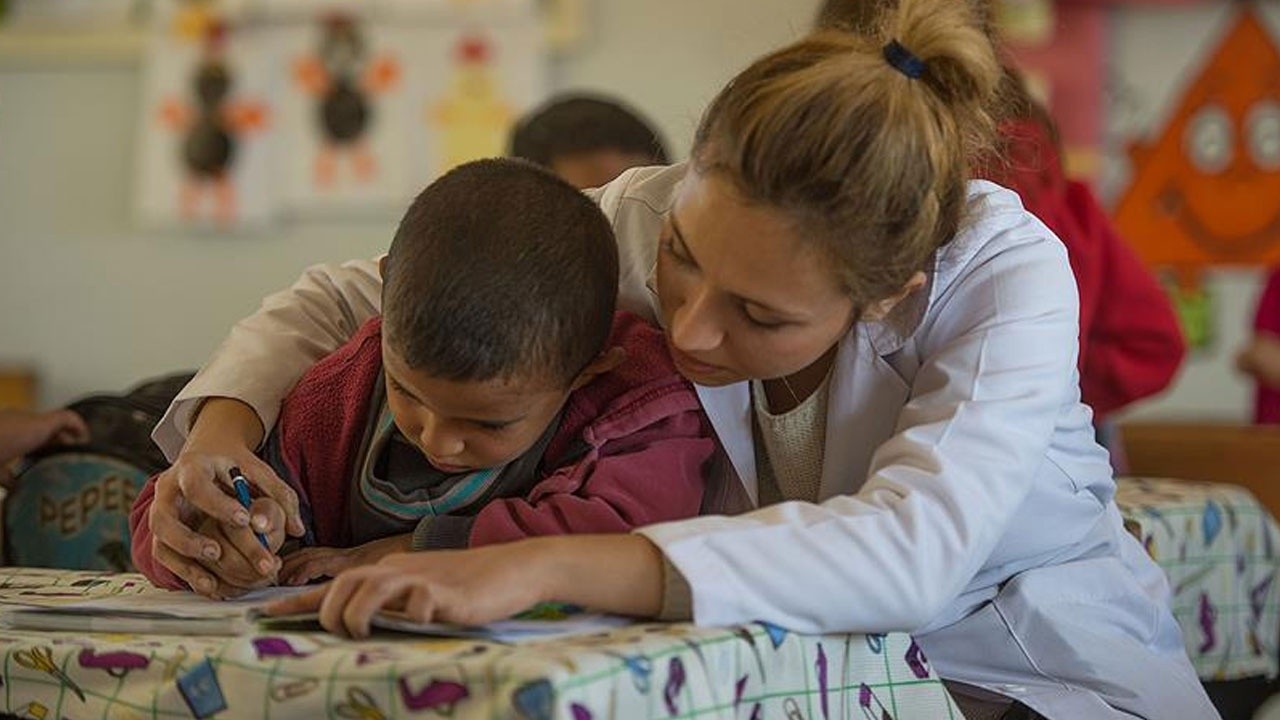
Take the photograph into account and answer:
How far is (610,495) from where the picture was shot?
3.88ft

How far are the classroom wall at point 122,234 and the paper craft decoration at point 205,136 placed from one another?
0.06 metres

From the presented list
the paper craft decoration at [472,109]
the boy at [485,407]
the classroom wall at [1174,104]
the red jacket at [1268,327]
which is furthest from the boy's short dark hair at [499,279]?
the paper craft decoration at [472,109]

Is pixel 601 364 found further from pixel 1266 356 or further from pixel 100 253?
pixel 100 253

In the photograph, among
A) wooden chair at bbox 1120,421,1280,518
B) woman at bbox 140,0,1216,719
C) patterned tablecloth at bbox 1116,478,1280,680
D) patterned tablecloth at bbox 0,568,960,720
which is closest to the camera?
patterned tablecloth at bbox 0,568,960,720

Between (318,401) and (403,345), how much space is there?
0.18m

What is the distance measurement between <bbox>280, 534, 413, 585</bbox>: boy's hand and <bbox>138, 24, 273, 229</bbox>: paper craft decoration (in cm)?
264

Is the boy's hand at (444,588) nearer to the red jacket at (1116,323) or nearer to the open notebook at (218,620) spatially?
the open notebook at (218,620)

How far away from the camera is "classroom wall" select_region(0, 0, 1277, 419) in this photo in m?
3.68

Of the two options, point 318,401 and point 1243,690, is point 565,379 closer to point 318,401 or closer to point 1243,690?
point 318,401

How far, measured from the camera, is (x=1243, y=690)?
1823 mm

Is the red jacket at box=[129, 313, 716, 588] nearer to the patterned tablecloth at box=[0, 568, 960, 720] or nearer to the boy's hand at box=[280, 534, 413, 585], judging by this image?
the boy's hand at box=[280, 534, 413, 585]

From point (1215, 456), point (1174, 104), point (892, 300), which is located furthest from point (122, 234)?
point (892, 300)

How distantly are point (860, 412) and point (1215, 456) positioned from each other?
1111 mm

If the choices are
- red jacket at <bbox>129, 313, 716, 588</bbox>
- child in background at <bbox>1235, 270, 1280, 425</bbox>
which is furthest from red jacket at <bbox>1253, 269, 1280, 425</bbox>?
red jacket at <bbox>129, 313, 716, 588</bbox>
